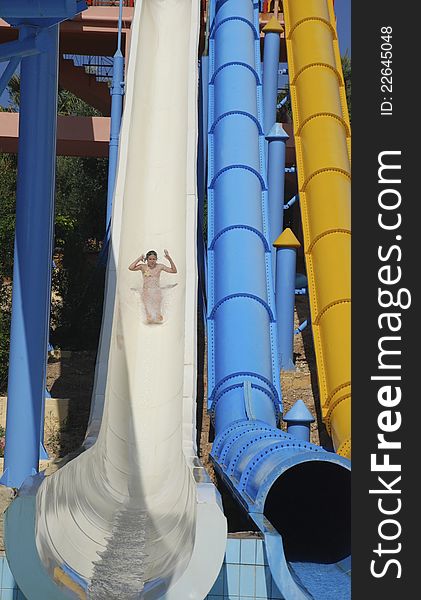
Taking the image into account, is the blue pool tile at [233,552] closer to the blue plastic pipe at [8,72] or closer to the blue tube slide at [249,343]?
the blue tube slide at [249,343]

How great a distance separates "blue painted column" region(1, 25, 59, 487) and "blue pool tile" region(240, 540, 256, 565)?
2658 millimetres

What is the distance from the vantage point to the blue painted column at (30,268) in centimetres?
704

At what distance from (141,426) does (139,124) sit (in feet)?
4.14

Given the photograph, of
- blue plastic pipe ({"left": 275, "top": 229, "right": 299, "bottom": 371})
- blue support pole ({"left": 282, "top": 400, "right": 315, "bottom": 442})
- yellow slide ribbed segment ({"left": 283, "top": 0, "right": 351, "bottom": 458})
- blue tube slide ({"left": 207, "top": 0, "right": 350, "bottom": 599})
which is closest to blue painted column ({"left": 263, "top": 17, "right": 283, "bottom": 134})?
yellow slide ribbed segment ({"left": 283, "top": 0, "right": 351, "bottom": 458})

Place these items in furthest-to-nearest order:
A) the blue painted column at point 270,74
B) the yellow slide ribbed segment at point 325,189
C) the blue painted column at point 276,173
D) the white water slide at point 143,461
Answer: the blue painted column at point 270,74 < the blue painted column at point 276,173 < the yellow slide ribbed segment at point 325,189 < the white water slide at point 143,461

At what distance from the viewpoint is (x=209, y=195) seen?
33.3 feet

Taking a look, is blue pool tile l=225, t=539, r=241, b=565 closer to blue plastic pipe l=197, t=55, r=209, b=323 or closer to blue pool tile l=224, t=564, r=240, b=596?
blue pool tile l=224, t=564, r=240, b=596

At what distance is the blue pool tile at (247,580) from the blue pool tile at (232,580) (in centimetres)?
2

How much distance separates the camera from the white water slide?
3.52 m

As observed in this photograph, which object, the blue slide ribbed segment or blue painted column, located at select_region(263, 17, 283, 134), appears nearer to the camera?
the blue slide ribbed segment

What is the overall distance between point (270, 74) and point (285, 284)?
2.90 meters

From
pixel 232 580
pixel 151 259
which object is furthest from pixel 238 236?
pixel 151 259

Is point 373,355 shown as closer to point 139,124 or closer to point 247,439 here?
point 139,124

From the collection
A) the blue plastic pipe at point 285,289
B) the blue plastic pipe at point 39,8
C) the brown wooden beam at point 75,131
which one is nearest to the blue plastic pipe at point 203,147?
the blue plastic pipe at point 285,289
